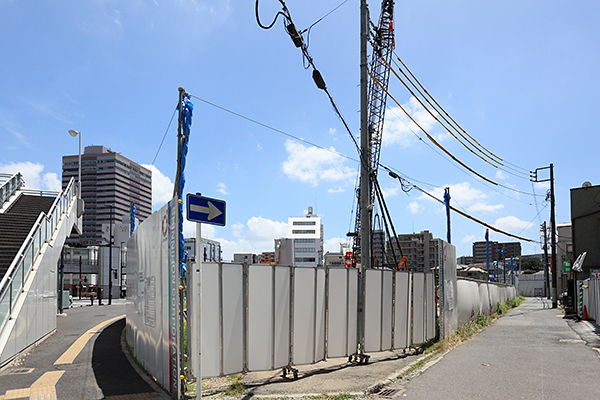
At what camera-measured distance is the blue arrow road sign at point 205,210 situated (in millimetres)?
6254

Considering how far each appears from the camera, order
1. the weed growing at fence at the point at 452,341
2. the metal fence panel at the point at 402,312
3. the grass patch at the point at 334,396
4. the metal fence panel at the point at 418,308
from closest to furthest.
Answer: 1. the grass patch at the point at 334,396
2. the weed growing at fence at the point at 452,341
3. the metal fence panel at the point at 402,312
4. the metal fence panel at the point at 418,308

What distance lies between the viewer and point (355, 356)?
366 inches

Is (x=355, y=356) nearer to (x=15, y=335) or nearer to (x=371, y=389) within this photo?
(x=371, y=389)

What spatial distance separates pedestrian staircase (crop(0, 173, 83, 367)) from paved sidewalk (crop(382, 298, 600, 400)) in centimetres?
875

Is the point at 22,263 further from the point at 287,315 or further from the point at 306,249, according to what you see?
the point at 306,249

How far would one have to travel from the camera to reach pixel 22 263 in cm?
1152

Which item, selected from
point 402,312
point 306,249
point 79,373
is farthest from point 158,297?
point 306,249

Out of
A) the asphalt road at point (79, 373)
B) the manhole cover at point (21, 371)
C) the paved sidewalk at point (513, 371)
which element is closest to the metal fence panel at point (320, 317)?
the paved sidewalk at point (513, 371)

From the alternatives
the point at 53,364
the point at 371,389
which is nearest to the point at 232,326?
the point at 371,389

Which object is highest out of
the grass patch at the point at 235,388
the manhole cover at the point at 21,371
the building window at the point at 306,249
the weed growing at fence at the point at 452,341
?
the grass patch at the point at 235,388

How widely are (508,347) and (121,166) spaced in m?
180

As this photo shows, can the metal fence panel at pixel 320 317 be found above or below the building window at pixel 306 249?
above

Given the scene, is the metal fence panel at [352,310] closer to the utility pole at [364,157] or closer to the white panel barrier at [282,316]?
the white panel barrier at [282,316]

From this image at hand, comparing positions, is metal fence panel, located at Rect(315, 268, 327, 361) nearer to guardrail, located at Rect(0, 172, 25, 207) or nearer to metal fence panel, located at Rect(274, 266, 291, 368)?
metal fence panel, located at Rect(274, 266, 291, 368)
